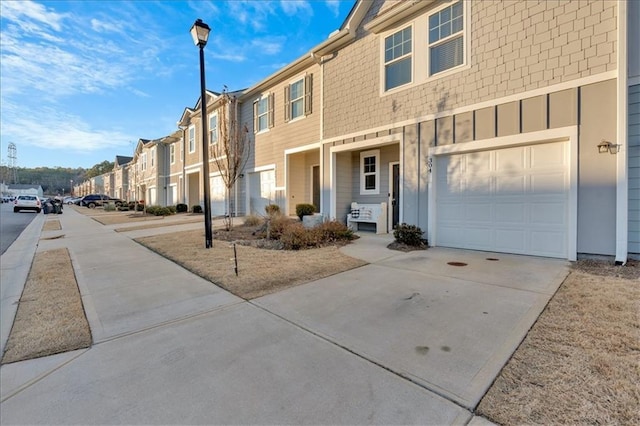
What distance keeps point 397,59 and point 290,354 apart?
8.81 m

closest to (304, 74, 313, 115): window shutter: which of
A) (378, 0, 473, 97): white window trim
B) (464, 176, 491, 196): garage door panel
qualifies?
(378, 0, 473, 97): white window trim

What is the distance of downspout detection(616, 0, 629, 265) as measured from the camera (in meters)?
5.45

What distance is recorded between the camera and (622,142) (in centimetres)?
545

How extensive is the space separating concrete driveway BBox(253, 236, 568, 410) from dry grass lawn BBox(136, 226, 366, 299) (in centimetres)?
42

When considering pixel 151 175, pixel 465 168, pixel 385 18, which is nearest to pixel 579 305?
pixel 465 168

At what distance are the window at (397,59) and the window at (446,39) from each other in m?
0.73

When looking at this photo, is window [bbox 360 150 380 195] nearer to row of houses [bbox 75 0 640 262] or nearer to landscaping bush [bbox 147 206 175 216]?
row of houses [bbox 75 0 640 262]

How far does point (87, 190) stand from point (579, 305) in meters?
105

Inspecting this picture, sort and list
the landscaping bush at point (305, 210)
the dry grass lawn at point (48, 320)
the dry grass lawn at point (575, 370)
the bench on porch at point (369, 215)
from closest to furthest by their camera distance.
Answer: the dry grass lawn at point (575, 370), the dry grass lawn at point (48, 320), the bench on porch at point (369, 215), the landscaping bush at point (305, 210)

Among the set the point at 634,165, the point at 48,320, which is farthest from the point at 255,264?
the point at 634,165

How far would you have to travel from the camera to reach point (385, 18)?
29.3ft

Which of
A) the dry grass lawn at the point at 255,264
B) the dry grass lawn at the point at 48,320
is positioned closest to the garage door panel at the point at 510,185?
the dry grass lawn at the point at 255,264

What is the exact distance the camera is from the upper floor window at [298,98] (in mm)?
12312

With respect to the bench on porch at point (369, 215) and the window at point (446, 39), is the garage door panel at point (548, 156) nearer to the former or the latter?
the window at point (446, 39)
